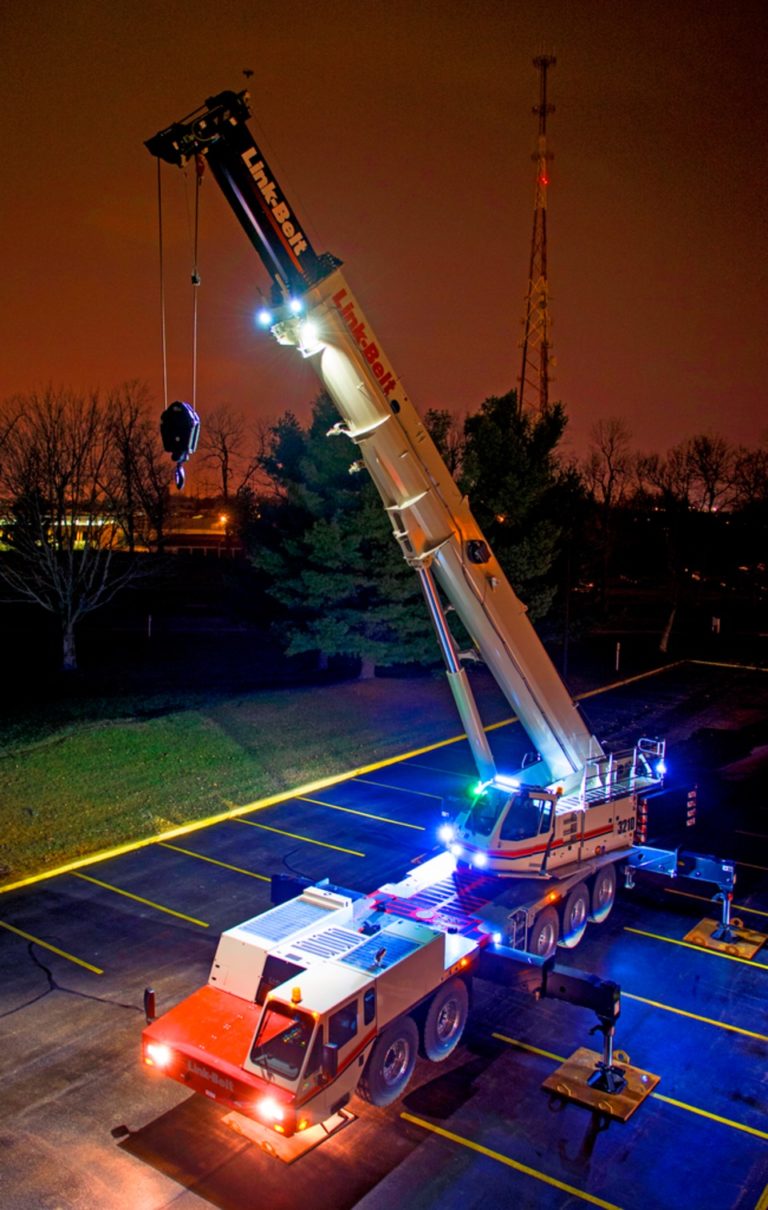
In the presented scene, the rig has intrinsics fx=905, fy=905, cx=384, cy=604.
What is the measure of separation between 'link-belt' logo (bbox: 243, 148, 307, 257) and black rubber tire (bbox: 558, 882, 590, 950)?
9.97 metres

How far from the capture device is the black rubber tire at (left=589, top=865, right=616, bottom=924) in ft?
47.7

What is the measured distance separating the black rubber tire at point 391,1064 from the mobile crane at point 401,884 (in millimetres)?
26

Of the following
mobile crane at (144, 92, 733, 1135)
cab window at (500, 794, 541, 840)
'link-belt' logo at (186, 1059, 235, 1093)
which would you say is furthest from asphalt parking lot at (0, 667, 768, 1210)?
cab window at (500, 794, 541, 840)

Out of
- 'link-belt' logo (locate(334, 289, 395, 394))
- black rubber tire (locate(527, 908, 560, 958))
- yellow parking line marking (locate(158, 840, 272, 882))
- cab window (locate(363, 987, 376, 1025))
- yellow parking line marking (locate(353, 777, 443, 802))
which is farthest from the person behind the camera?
yellow parking line marking (locate(353, 777, 443, 802))

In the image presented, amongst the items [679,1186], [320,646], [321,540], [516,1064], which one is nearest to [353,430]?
[516,1064]

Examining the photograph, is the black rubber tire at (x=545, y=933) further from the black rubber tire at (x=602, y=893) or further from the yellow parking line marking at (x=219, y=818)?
the yellow parking line marking at (x=219, y=818)

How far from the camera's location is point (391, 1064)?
389 inches

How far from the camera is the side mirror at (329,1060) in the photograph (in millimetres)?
8516

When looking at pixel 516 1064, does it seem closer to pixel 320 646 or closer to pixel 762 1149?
pixel 762 1149

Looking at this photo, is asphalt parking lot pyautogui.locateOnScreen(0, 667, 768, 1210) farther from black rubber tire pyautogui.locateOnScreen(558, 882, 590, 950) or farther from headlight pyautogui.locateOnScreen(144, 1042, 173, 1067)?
headlight pyautogui.locateOnScreen(144, 1042, 173, 1067)

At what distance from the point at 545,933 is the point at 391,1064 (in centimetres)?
384

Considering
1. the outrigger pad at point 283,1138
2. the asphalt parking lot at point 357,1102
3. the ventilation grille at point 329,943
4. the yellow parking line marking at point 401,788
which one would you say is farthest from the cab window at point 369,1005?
the yellow parking line marking at point 401,788

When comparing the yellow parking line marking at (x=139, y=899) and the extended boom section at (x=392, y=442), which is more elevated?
the extended boom section at (x=392, y=442)

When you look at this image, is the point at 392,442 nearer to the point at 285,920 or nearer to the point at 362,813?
the point at 285,920
